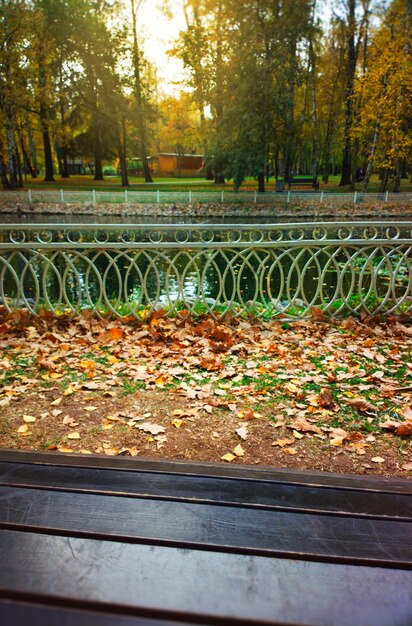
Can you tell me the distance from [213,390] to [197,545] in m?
2.25

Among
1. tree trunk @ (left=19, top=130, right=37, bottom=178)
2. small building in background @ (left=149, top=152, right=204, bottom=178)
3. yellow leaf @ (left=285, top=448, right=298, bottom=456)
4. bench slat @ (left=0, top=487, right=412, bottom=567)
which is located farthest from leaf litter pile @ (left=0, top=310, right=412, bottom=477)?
small building in background @ (left=149, top=152, right=204, bottom=178)

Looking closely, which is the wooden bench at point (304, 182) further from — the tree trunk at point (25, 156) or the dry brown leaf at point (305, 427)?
the dry brown leaf at point (305, 427)

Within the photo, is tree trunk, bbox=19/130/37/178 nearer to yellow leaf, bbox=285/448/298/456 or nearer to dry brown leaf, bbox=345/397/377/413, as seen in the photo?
dry brown leaf, bbox=345/397/377/413

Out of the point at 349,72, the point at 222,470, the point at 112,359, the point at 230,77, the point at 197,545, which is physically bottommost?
the point at 112,359

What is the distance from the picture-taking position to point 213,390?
3.63 meters

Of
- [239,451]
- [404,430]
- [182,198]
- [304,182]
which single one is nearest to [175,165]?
[304,182]

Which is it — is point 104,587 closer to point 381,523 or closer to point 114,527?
point 114,527

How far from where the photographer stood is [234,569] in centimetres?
128

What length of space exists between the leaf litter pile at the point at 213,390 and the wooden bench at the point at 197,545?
0.86 metres

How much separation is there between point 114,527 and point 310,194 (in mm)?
27346

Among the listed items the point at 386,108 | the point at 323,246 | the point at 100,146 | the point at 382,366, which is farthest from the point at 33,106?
the point at 382,366

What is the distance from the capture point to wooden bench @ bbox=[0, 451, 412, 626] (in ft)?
3.67

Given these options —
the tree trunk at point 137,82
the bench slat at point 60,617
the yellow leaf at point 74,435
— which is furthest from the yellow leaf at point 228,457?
the tree trunk at point 137,82

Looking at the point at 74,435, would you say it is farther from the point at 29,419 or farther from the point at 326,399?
the point at 326,399
